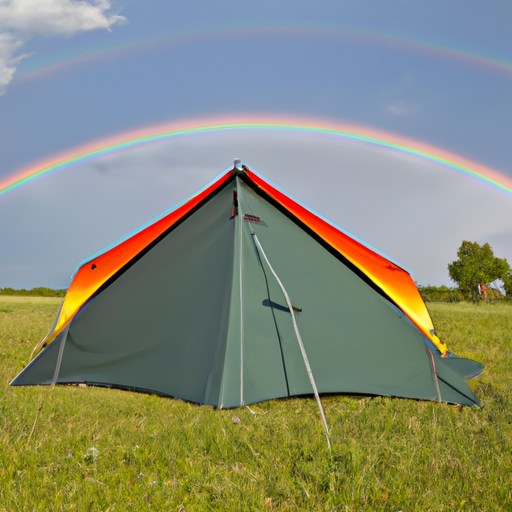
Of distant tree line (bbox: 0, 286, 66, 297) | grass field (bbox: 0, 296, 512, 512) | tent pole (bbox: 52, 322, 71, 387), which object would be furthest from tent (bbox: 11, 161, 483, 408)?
distant tree line (bbox: 0, 286, 66, 297)

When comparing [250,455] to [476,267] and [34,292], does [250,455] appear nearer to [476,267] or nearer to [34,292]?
[34,292]

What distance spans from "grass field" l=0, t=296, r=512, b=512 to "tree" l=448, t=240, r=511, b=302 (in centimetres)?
5448

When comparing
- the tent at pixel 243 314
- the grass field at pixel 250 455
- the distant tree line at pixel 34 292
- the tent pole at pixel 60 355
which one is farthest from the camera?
the distant tree line at pixel 34 292

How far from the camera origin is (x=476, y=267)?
184 ft

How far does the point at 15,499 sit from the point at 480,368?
476cm

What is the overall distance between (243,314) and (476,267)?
57080mm

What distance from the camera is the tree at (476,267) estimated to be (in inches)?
2160

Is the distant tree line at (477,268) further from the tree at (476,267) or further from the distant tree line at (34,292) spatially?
the distant tree line at (34,292)

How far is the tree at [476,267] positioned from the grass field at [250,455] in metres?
54.5

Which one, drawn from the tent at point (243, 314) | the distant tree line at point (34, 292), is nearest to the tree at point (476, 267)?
the distant tree line at point (34, 292)

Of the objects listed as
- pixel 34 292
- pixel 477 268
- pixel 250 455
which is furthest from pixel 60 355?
pixel 477 268

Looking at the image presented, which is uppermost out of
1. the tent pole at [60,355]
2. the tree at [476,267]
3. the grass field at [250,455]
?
the tree at [476,267]

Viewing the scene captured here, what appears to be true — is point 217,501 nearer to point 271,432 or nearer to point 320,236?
point 271,432

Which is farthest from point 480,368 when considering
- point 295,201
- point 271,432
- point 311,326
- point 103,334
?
point 103,334
